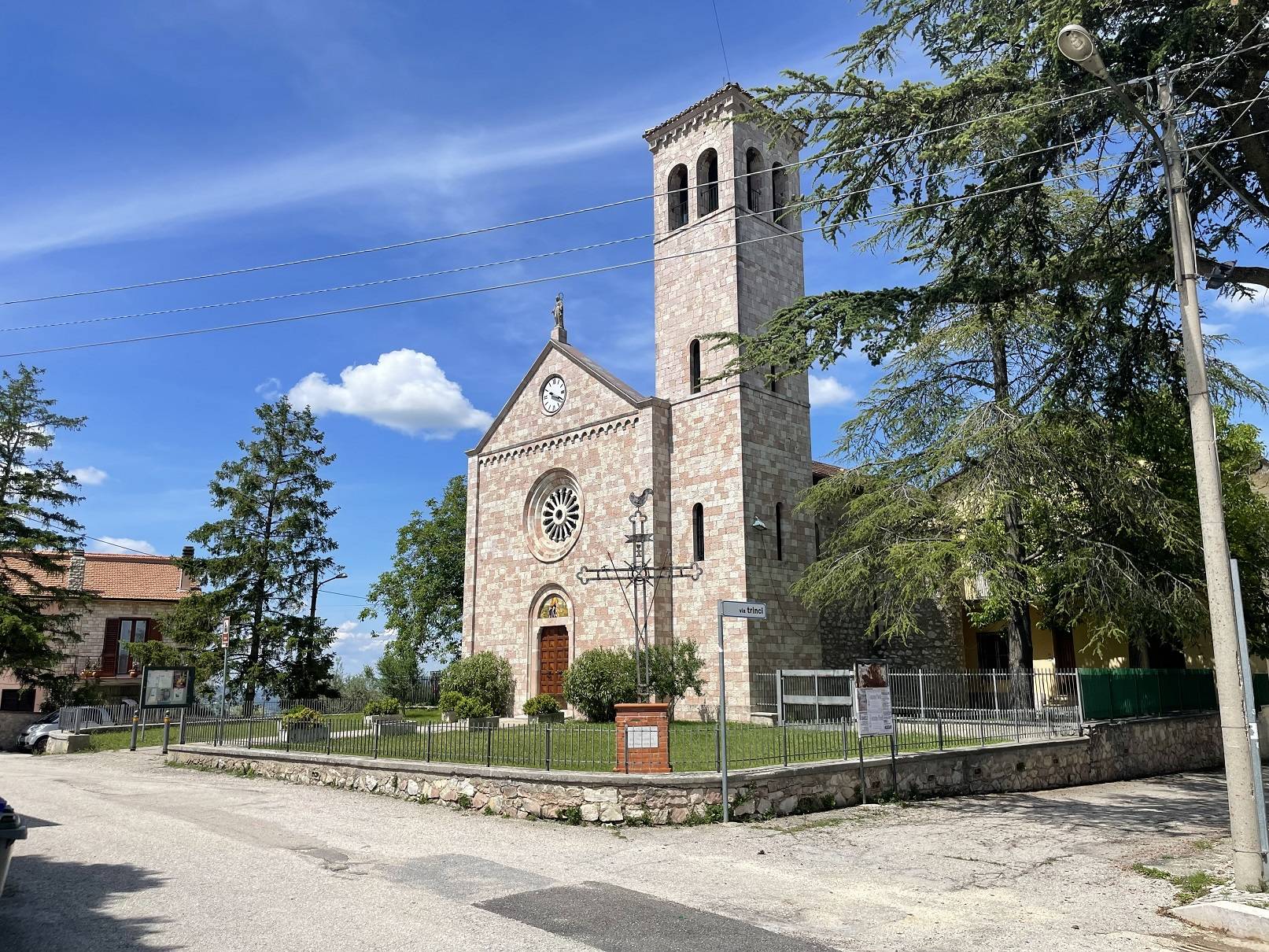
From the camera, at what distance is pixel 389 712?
20.6 metres

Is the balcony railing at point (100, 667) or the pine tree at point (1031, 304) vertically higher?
the pine tree at point (1031, 304)

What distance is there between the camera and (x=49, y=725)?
28.0 metres

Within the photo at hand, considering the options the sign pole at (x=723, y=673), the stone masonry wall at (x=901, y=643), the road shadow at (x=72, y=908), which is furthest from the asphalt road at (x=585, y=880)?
the stone masonry wall at (x=901, y=643)

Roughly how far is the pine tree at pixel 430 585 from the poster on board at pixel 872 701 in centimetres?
2926

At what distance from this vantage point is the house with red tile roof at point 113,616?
38.6 m

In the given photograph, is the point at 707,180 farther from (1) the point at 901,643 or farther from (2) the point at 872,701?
(2) the point at 872,701

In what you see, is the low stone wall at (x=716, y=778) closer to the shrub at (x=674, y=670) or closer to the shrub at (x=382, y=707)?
the shrub at (x=382, y=707)

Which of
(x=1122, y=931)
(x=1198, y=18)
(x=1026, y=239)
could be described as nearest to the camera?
(x=1122, y=931)

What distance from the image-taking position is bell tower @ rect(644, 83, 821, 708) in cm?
2306

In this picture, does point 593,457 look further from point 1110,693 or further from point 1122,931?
point 1122,931

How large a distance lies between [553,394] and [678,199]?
24.4 feet

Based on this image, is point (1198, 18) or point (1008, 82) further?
point (1008, 82)

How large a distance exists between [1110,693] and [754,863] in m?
13.4

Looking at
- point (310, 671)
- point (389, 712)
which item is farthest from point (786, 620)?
point (310, 671)
